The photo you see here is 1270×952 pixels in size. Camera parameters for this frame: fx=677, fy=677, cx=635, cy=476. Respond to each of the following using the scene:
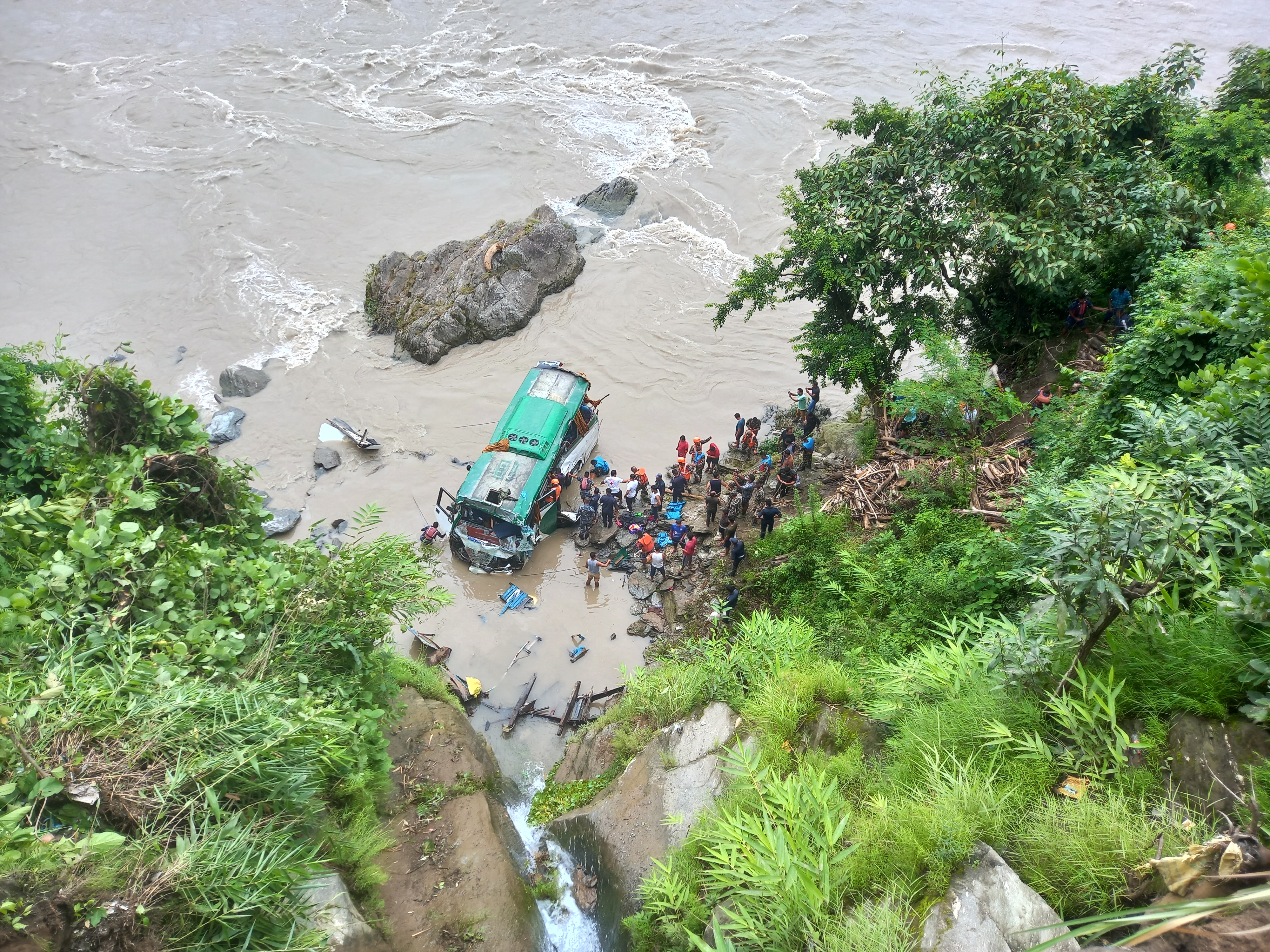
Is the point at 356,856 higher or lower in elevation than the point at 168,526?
lower

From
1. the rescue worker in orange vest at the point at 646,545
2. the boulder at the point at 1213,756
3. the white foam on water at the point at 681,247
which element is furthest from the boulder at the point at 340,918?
the white foam on water at the point at 681,247

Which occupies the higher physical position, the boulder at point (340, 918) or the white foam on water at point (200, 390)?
the boulder at point (340, 918)

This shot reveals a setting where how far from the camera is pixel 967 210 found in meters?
10.9

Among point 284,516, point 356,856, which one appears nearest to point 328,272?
point 284,516

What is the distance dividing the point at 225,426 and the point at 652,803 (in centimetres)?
1440

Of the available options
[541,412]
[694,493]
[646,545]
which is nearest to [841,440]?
[694,493]

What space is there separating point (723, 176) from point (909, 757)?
22.9 metres

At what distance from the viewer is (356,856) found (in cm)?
639

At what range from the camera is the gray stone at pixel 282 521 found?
47.1 ft

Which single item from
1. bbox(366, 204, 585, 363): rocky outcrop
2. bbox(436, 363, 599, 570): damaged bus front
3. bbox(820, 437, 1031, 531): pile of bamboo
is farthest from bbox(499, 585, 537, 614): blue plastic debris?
bbox(366, 204, 585, 363): rocky outcrop

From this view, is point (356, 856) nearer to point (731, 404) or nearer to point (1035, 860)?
point (1035, 860)

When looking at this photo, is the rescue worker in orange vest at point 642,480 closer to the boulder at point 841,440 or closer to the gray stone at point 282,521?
the boulder at point 841,440

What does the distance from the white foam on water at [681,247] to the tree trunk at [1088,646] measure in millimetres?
17157

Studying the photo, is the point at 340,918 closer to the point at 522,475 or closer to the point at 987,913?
the point at 987,913
